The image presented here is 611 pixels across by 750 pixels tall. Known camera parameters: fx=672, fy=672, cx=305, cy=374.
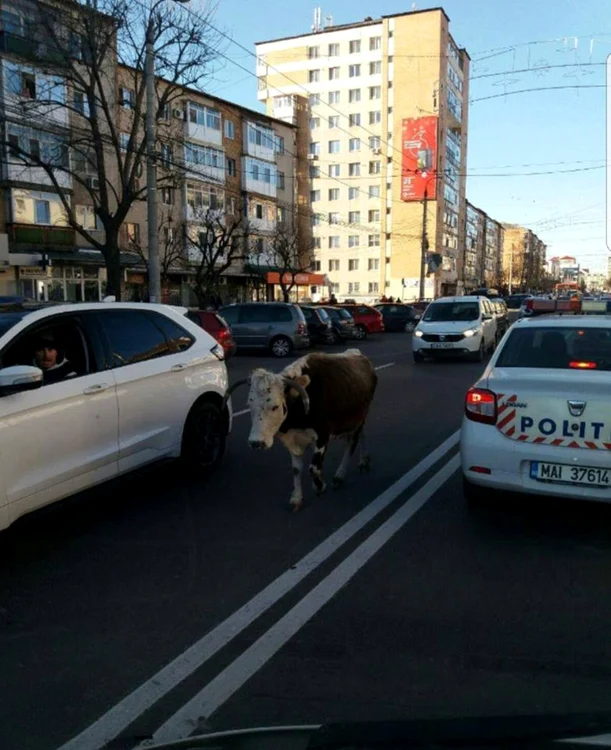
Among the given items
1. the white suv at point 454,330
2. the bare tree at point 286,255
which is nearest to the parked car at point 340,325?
the white suv at point 454,330

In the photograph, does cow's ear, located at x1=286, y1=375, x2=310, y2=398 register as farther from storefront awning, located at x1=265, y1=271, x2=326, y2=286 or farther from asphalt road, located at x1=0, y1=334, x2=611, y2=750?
storefront awning, located at x1=265, y1=271, x2=326, y2=286

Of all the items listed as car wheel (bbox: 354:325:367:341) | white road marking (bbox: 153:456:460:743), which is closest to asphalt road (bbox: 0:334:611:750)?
white road marking (bbox: 153:456:460:743)

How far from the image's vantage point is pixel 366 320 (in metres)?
33.3

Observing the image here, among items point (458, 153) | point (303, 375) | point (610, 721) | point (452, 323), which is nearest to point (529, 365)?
point (303, 375)

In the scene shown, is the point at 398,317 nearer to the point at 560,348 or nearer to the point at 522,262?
the point at 560,348

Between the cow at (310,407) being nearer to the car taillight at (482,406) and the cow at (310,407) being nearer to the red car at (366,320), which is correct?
the car taillight at (482,406)

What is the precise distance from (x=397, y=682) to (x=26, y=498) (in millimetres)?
2892

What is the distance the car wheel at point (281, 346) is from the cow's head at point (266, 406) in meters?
17.0

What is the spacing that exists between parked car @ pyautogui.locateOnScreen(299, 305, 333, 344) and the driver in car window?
20.4 m

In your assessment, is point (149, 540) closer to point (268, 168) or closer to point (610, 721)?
point (610, 721)

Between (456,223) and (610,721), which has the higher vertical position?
(456,223)

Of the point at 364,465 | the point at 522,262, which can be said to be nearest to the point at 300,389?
the point at 364,465

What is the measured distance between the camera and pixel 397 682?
3.33 m

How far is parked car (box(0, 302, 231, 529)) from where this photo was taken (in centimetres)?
471
